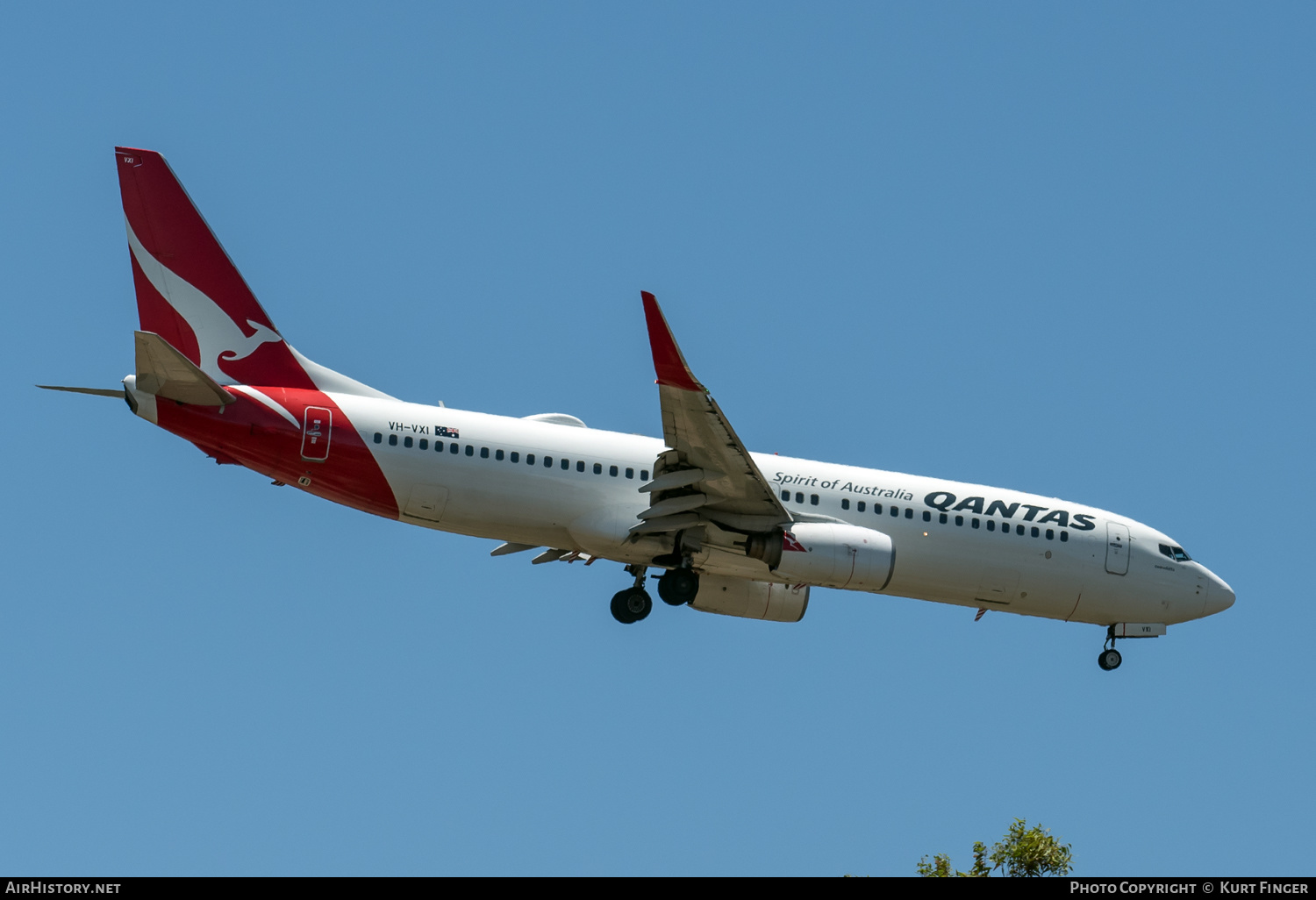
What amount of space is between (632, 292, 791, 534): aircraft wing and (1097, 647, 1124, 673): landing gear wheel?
368 inches

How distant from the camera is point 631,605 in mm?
35688

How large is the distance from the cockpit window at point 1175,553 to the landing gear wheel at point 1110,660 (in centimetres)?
261

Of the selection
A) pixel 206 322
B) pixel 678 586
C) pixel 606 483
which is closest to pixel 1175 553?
pixel 678 586

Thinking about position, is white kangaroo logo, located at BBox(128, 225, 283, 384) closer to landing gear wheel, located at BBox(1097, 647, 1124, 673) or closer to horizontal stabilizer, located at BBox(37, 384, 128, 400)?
horizontal stabilizer, located at BBox(37, 384, 128, 400)

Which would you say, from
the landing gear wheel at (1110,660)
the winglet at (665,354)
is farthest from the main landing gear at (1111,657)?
the winglet at (665,354)

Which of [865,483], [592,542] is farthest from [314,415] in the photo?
[865,483]

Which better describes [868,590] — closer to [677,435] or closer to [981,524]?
[981,524]

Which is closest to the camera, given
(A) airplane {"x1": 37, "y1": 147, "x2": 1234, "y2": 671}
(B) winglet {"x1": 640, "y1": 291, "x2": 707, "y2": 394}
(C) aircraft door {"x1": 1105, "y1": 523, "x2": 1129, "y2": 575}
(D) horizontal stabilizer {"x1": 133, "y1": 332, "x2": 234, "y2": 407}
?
(B) winglet {"x1": 640, "y1": 291, "x2": 707, "y2": 394}

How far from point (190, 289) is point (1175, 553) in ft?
77.2

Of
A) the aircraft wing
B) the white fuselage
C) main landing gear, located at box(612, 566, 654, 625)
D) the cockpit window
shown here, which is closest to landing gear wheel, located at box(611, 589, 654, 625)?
main landing gear, located at box(612, 566, 654, 625)

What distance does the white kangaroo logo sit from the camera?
112ft

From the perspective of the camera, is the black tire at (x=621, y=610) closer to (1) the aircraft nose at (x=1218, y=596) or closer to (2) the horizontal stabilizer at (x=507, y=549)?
(2) the horizontal stabilizer at (x=507, y=549)
